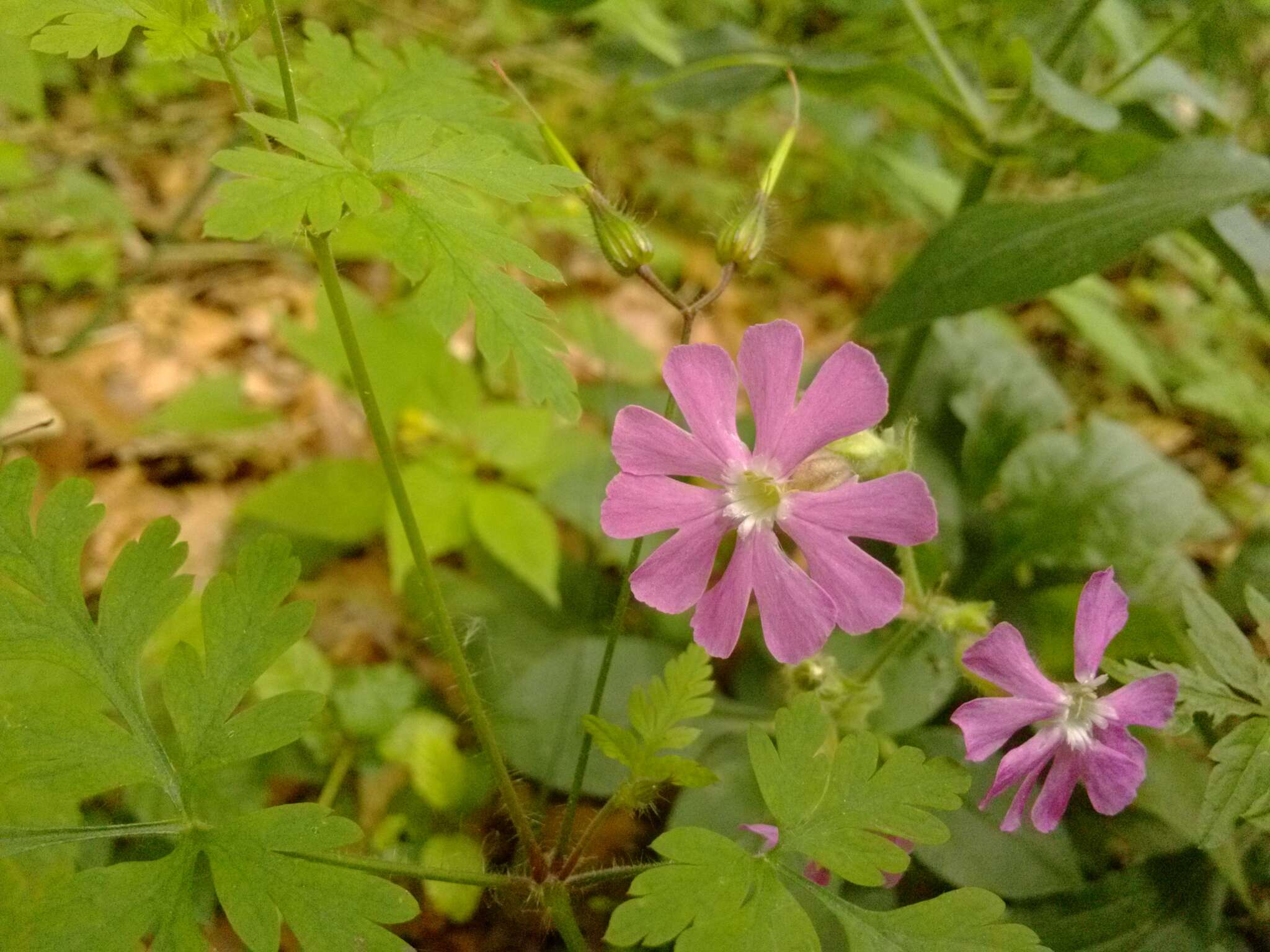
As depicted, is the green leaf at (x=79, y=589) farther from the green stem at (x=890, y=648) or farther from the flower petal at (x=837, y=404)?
the green stem at (x=890, y=648)

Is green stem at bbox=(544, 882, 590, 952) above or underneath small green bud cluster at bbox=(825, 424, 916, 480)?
underneath

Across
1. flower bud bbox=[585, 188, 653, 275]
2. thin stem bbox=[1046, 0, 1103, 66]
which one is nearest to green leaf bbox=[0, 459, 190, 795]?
flower bud bbox=[585, 188, 653, 275]

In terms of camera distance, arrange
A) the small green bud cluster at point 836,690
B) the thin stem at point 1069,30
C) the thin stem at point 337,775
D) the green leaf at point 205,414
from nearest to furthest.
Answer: the small green bud cluster at point 836,690 < the thin stem at point 337,775 < the thin stem at point 1069,30 < the green leaf at point 205,414

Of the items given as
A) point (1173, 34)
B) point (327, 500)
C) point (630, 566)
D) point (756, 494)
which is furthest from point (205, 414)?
point (1173, 34)

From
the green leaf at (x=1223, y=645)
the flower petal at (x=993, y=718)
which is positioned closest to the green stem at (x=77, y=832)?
the flower petal at (x=993, y=718)

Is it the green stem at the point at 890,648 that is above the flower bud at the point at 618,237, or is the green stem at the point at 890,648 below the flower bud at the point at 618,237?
below

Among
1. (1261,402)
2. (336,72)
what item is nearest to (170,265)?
(336,72)

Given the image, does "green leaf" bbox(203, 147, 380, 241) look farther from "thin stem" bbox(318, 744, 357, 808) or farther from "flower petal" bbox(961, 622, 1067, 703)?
"thin stem" bbox(318, 744, 357, 808)
